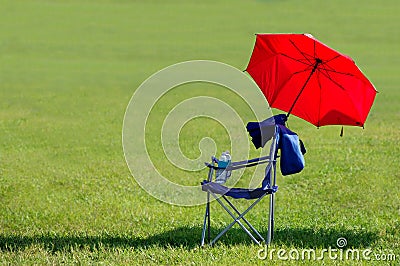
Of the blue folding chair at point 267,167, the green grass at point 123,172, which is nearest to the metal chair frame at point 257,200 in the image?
the blue folding chair at point 267,167

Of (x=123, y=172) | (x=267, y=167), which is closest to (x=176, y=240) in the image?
(x=267, y=167)

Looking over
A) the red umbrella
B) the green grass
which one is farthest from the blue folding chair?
the red umbrella

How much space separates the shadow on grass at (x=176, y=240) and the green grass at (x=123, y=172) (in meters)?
0.02

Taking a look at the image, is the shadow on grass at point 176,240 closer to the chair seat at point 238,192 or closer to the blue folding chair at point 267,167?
the blue folding chair at point 267,167

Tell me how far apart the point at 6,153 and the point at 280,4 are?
108 feet

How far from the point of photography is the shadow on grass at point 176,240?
7164mm

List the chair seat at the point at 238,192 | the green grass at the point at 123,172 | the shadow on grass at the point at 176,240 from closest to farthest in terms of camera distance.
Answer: the chair seat at the point at 238,192
the shadow on grass at the point at 176,240
the green grass at the point at 123,172

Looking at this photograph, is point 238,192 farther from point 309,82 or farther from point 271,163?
point 309,82

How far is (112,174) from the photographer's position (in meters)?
10.8

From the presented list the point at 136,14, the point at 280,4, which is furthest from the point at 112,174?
the point at 280,4

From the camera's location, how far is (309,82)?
7613mm

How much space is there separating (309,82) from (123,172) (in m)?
4.32

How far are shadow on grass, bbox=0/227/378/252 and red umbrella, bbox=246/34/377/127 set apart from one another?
127 centimetres

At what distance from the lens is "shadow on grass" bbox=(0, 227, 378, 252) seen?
7.16m
